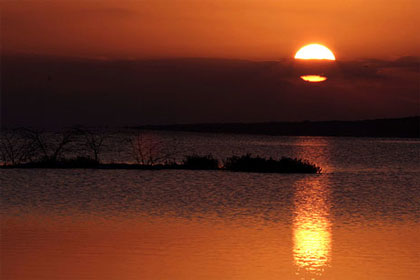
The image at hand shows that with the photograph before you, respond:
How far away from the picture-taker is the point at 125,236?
747 inches

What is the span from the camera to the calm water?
14.9 metres

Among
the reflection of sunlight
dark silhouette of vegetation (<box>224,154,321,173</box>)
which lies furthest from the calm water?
dark silhouette of vegetation (<box>224,154,321,173</box>)

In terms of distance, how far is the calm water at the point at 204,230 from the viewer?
1488cm

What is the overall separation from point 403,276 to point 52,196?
729 inches

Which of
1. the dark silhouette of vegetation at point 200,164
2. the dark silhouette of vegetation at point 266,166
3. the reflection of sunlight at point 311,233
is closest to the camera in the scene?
the reflection of sunlight at point 311,233

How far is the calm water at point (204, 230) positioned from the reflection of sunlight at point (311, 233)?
0.10 ft

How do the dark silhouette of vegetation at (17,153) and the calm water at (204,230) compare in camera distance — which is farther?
the dark silhouette of vegetation at (17,153)

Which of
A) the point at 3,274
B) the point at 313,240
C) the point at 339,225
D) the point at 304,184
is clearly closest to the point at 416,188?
the point at 304,184

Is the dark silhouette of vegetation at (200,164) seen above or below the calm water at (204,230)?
above

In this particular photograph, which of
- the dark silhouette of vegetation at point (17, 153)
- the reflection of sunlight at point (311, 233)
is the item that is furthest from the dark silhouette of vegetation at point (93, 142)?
the reflection of sunlight at point (311, 233)

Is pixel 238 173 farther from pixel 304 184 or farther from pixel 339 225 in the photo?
pixel 339 225

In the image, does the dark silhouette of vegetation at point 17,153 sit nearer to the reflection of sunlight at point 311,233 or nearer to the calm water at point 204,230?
the calm water at point 204,230

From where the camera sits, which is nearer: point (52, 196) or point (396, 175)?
point (52, 196)

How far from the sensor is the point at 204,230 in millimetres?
20656
